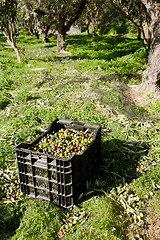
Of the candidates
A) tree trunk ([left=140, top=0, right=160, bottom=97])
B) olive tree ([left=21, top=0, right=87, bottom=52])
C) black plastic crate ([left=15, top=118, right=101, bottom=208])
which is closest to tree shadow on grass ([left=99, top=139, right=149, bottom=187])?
black plastic crate ([left=15, top=118, right=101, bottom=208])

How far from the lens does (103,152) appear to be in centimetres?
540

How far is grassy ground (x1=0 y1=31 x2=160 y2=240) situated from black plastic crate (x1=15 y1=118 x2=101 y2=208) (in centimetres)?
22

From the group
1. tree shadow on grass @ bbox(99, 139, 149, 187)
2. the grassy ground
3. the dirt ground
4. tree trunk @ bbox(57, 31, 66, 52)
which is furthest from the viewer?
tree trunk @ bbox(57, 31, 66, 52)

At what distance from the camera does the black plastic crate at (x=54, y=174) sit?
3653mm

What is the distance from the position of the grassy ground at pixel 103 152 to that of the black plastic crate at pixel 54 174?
0.72ft

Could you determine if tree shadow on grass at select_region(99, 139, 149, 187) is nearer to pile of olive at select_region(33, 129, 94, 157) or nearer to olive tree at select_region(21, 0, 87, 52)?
pile of olive at select_region(33, 129, 94, 157)

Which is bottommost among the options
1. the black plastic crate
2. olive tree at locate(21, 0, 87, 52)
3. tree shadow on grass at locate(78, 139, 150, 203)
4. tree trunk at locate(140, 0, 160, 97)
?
tree shadow on grass at locate(78, 139, 150, 203)

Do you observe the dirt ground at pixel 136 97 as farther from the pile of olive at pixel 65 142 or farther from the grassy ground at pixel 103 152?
the pile of olive at pixel 65 142

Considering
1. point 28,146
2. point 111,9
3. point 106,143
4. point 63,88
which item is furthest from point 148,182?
point 111,9

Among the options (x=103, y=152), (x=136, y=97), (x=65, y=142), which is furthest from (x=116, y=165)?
(x=136, y=97)

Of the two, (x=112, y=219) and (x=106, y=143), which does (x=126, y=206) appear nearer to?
(x=112, y=219)

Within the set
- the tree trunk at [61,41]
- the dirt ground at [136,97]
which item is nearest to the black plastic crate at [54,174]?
the dirt ground at [136,97]

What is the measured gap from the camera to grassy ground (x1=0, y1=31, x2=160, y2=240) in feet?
12.0

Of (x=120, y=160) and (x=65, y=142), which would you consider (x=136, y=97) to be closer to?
(x=120, y=160)
